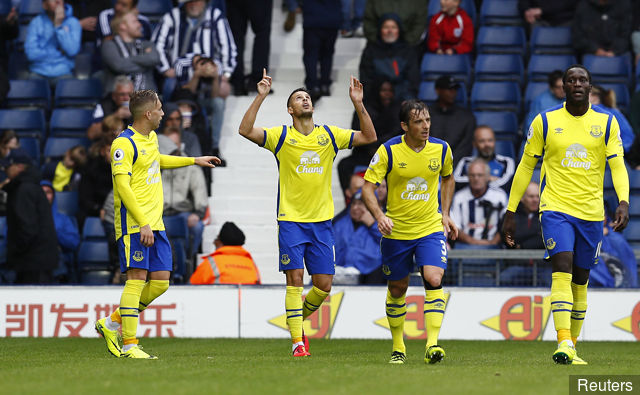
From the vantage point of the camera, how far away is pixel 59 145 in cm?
1727

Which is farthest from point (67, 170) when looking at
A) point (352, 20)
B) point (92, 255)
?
point (352, 20)

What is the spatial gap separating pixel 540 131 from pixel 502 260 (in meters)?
4.44

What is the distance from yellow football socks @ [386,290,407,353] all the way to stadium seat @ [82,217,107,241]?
250 inches

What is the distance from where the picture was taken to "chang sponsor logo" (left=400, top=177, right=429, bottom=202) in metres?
9.91

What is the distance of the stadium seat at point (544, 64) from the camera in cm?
1773

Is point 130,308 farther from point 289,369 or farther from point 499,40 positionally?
point 499,40

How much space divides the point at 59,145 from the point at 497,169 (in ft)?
20.8

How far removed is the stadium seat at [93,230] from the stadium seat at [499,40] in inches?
259

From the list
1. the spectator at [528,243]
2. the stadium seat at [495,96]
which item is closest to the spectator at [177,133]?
the stadium seat at [495,96]

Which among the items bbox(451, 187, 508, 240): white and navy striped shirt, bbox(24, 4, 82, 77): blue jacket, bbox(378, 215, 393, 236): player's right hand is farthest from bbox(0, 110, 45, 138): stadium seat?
bbox(378, 215, 393, 236): player's right hand

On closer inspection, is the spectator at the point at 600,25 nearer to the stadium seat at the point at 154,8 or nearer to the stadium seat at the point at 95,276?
the stadium seat at the point at 154,8

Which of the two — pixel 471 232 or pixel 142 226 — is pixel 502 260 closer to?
pixel 471 232

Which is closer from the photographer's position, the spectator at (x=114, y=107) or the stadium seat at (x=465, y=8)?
the spectator at (x=114, y=107)

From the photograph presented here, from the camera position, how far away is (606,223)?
47.0ft
